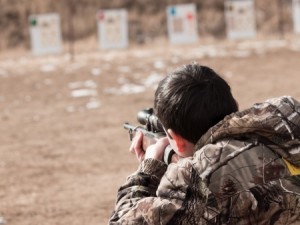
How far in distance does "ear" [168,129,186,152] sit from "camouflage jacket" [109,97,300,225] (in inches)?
2.5

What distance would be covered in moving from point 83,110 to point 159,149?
283 inches

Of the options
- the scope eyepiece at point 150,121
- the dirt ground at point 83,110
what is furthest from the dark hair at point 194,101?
the dirt ground at point 83,110

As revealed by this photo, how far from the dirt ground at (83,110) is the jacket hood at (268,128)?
2.57 metres

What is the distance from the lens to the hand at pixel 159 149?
6.88ft

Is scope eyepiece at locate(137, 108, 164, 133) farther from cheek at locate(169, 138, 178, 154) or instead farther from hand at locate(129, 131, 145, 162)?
cheek at locate(169, 138, 178, 154)

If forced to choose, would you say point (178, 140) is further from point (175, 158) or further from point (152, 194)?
point (152, 194)

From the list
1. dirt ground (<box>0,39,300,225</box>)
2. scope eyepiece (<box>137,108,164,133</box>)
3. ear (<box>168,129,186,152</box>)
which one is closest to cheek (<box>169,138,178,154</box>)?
ear (<box>168,129,186,152</box>)

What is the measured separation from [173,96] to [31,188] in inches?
139

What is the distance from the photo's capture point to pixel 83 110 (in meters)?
9.23

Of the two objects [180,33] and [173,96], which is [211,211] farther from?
[180,33]

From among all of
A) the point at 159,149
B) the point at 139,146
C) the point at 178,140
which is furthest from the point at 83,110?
the point at 178,140

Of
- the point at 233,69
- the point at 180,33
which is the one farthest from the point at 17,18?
the point at 233,69

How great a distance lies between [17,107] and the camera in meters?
9.91

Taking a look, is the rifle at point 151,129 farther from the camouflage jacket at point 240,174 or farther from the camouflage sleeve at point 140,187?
the camouflage jacket at point 240,174
